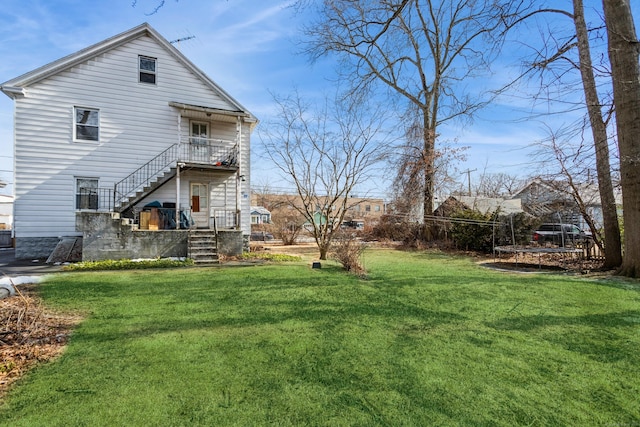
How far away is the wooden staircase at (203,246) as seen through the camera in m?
11.7

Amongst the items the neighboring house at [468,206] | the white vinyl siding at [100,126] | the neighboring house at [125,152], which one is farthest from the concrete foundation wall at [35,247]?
the neighboring house at [468,206]

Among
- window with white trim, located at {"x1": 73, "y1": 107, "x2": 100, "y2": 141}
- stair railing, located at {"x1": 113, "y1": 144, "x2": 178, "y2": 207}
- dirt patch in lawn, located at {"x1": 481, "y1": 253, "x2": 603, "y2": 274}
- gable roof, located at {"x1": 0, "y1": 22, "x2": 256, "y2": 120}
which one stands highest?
gable roof, located at {"x1": 0, "y1": 22, "x2": 256, "y2": 120}

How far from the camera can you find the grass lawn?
2.62 metres

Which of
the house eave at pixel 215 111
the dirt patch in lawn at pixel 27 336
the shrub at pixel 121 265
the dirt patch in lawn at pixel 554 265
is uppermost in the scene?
the house eave at pixel 215 111

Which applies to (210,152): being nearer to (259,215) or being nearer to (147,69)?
(147,69)

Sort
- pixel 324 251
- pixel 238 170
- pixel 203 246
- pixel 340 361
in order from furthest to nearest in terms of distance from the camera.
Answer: pixel 238 170
pixel 324 251
pixel 203 246
pixel 340 361

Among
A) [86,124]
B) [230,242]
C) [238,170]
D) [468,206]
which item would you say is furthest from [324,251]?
[468,206]

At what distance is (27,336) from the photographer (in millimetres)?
4027

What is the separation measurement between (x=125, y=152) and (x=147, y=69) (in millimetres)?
3755

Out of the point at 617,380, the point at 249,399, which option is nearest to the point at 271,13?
the point at 249,399

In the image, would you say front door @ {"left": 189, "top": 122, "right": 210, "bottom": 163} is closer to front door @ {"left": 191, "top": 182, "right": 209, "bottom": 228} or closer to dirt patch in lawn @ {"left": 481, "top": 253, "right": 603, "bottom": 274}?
front door @ {"left": 191, "top": 182, "right": 209, "bottom": 228}

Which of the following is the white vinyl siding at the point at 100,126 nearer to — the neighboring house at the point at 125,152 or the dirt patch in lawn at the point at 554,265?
the neighboring house at the point at 125,152

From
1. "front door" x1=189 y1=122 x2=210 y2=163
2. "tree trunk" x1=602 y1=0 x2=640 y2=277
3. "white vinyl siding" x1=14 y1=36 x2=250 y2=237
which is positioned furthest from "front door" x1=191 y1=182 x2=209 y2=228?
"tree trunk" x1=602 y1=0 x2=640 y2=277

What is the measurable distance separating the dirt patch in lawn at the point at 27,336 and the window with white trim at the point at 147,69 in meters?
11.8
